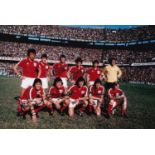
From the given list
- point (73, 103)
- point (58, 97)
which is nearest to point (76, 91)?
point (73, 103)

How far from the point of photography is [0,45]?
2031 cm

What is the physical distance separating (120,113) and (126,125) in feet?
3.74

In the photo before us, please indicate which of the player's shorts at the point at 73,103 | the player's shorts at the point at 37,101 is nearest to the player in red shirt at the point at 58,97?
the player's shorts at the point at 73,103

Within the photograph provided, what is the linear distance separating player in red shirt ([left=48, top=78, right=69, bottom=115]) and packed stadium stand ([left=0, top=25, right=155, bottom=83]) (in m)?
14.1

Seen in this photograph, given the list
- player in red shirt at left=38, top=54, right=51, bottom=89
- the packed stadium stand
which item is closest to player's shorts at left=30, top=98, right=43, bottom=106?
player in red shirt at left=38, top=54, right=51, bottom=89

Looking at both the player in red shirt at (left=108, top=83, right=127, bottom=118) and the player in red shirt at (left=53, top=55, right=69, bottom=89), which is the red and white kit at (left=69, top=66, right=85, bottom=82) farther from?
the player in red shirt at (left=108, top=83, right=127, bottom=118)

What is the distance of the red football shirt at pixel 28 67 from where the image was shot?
251 inches

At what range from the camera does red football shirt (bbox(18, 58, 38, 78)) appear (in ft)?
20.9

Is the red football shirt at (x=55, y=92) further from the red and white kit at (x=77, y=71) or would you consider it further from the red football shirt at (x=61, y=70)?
the red football shirt at (x=61, y=70)

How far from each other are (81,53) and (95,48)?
1488 mm

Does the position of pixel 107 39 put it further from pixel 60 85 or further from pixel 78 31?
pixel 60 85

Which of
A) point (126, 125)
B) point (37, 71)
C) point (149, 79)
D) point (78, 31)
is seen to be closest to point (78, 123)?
point (126, 125)

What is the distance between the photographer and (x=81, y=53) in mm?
23328

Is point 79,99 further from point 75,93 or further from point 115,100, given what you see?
point 115,100
